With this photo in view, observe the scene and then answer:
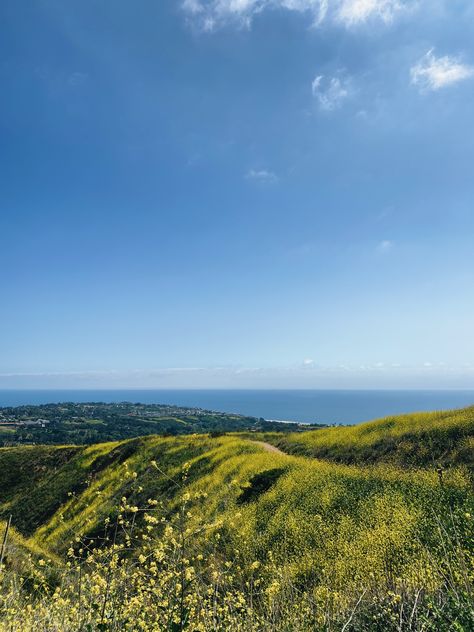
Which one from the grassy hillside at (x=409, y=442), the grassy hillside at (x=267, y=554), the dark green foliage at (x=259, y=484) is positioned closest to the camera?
the grassy hillside at (x=267, y=554)

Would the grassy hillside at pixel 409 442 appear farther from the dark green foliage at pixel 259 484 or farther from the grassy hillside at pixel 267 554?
the dark green foliage at pixel 259 484

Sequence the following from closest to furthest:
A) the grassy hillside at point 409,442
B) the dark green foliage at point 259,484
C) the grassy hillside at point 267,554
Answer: the grassy hillside at point 267,554
the grassy hillside at point 409,442
the dark green foliage at point 259,484

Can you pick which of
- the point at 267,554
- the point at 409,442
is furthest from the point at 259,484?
the point at 409,442

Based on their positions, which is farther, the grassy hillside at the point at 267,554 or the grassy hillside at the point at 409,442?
the grassy hillside at the point at 409,442

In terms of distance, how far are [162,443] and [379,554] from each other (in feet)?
127

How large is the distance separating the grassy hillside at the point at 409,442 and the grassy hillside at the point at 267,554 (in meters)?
0.63

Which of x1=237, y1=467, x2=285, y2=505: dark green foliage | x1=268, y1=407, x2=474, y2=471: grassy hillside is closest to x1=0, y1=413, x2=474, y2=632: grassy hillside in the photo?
x1=237, y1=467, x2=285, y2=505: dark green foliage

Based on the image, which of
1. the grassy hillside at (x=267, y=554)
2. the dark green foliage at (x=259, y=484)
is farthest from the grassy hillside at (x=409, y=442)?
the dark green foliage at (x=259, y=484)

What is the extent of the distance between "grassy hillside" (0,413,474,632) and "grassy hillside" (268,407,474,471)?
2.06 ft

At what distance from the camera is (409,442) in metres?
22.0

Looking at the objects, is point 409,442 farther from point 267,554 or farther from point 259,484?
point 267,554

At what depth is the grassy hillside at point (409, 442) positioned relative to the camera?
62.1ft

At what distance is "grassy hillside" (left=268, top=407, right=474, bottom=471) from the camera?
18.9 meters

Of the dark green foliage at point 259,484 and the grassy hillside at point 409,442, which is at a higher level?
the grassy hillside at point 409,442
